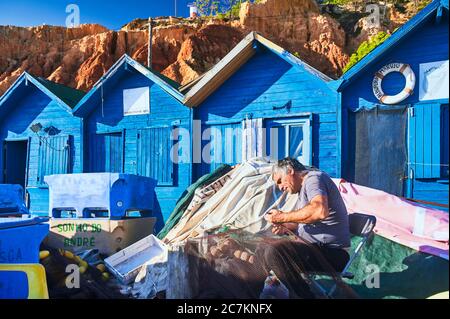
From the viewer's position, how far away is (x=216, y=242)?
12.9ft

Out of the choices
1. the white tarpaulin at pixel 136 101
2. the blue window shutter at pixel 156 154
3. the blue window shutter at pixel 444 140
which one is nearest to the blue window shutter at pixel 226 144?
the blue window shutter at pixel 156 154

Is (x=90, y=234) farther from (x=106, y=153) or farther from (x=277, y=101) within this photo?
(x=277, y=101)

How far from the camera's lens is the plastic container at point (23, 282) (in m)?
3.25

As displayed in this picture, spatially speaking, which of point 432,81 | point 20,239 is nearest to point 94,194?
point 20,239

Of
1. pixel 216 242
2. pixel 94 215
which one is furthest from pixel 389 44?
pixel 94 215

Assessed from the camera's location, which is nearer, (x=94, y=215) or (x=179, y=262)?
(x=179, y=262)

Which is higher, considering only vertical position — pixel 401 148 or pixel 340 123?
pixel 340 123

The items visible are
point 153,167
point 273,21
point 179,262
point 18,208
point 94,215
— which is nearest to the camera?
point 179,262

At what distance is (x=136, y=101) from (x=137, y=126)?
1.91 ft

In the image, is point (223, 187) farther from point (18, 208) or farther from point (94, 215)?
point (18, 208)

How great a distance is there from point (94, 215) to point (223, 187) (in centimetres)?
213

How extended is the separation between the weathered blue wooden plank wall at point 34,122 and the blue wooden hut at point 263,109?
3.20 meters

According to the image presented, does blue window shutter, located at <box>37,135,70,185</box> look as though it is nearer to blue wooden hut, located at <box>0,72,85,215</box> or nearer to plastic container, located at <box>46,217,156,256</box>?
blue wooden hut, located at <box>0,72,85,215</box>

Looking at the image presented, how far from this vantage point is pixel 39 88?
9.79 m
